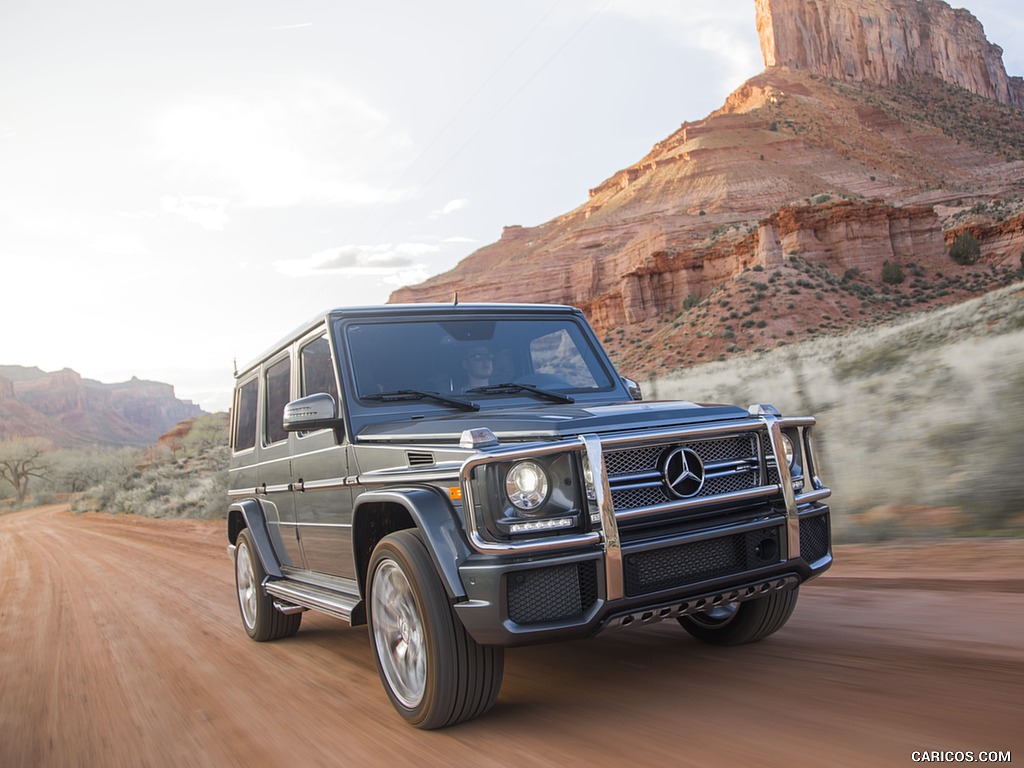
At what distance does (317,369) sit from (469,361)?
0.94 metres

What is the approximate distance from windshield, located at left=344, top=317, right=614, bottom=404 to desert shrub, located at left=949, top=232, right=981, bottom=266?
5926cm

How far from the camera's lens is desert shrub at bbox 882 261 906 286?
177 ft

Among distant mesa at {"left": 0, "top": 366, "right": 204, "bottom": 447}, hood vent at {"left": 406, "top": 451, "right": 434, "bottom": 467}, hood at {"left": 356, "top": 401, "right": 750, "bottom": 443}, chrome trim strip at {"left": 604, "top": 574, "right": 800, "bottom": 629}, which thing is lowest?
chrome trim strip at {"left": 604, "top": 574, "right": 800, "bottom": 629}

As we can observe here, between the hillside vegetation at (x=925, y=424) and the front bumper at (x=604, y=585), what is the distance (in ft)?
14.7

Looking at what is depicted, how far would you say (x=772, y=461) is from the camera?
383 centimetres

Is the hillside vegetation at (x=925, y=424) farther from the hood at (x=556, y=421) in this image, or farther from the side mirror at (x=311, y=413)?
the side mirror at (x=311, y=413)

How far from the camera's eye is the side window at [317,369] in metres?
4.86

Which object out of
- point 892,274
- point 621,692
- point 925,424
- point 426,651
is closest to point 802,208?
point 892,274

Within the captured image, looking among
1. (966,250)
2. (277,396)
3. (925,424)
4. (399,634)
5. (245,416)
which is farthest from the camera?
(966,250)

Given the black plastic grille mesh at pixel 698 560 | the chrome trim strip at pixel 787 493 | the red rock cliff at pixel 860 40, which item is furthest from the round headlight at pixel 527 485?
the red rock cliff at pixel 860 40

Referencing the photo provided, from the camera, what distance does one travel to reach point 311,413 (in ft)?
14.3

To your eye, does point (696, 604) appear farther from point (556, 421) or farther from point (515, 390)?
point (515, 390)

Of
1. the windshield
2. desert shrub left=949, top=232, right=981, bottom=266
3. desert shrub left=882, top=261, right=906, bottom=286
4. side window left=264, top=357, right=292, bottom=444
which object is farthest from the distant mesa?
the windshield

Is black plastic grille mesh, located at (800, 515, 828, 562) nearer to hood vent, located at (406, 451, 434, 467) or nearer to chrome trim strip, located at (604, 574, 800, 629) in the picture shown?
chrome trim strip, located at (604, 574, 800, 629)
